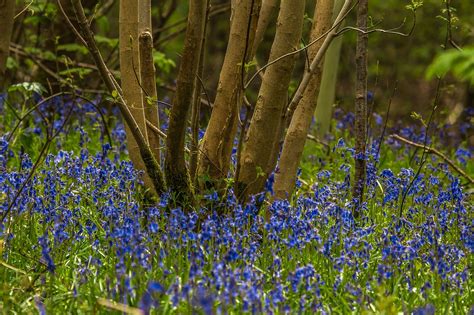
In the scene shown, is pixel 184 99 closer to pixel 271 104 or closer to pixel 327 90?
pixel 271 104

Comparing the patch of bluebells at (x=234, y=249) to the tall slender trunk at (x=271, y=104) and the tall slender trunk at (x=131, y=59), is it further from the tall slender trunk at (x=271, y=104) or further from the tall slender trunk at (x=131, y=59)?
the tall slender trunk at (x=131, y=59)

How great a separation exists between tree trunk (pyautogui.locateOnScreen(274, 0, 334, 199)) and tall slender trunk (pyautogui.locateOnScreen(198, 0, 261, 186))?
1.25 feet

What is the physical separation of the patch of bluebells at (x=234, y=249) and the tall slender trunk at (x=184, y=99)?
18 centimetres

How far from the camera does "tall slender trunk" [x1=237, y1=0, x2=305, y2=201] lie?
14.4ft

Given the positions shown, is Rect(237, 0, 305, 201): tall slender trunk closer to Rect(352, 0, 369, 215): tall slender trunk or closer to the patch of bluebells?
the patch of bluebells

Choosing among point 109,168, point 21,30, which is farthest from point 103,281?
point 21,30

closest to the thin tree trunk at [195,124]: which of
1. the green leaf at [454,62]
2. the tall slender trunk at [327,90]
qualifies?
the green leaf at [454,62]

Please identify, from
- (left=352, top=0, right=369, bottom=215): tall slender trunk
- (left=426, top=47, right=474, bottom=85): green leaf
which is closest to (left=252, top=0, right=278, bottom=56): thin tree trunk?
(left=352, top=0, right=369, bottom=215): tall slender trunk

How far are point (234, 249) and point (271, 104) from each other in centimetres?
128

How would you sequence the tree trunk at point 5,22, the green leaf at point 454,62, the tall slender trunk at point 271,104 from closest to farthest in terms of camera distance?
1. the green leaf at point 454,62
2. the tall slender trunk at point 271,104
3. the tree trunk at point 5,22

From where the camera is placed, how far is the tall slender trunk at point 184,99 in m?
4.07

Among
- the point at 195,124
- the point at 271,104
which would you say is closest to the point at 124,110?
the point at 195,124

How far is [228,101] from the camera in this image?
15.5 feet

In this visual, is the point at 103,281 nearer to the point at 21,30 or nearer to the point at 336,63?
the point at 336,63
